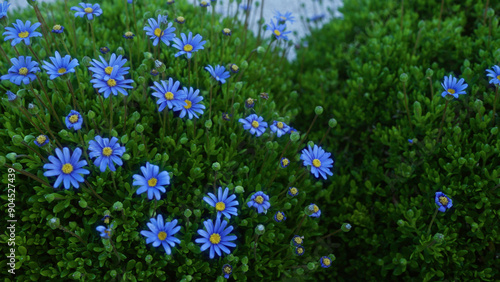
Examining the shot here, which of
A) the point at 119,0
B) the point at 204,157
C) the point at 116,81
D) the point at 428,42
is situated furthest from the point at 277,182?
the point at 119,0

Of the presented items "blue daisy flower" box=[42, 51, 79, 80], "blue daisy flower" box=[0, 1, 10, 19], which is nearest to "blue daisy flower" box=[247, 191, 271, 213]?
"blue daisy flower" box=[42, 51, 79, 80]

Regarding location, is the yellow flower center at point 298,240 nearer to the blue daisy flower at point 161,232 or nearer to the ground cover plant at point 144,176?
the ground cover plant at point 144,176

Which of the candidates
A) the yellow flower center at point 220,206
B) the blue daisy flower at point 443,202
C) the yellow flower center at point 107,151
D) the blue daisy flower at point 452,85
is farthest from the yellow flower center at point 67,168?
the blue daisy flower at point 452,85

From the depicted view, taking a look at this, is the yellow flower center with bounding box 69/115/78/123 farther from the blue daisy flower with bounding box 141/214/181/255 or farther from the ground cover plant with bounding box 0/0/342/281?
the blue daisy flower with bounding box 141/214/181/255

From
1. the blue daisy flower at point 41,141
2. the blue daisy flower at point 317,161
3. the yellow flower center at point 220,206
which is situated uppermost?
the blue daisy flower at point 317,161

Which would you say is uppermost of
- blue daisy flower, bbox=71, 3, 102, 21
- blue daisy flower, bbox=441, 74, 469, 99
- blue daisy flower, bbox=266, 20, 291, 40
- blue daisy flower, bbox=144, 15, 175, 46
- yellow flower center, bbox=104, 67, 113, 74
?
blue daisy flower, bbox=266, 20, 291, 40

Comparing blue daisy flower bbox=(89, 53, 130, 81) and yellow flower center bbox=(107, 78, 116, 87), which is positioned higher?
blue daisy flower bbox=(89, 53, 130, 81)

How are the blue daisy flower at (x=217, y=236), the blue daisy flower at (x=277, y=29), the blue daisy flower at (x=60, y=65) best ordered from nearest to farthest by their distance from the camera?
the blue daisy flower at (x=217, y=236) < the blue daisy flower at (x=60, y=65) < the blue daisy flower at (x=277, y=29)

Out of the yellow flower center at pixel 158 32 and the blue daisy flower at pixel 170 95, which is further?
the yellow flower center at pixel 158 32
